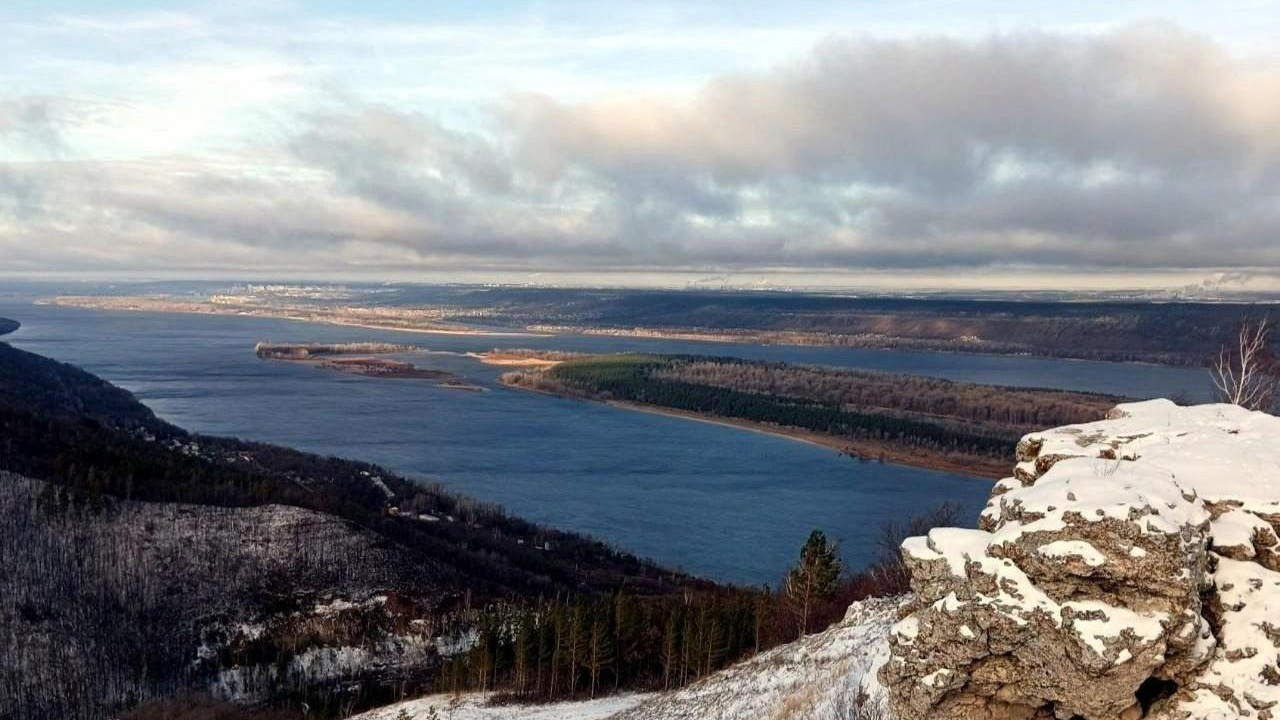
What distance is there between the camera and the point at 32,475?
6044cm

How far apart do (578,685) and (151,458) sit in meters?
51.8

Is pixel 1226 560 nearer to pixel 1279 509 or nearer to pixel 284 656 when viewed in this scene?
pixel 1279 509

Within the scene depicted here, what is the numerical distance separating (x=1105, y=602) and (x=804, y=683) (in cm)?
1037

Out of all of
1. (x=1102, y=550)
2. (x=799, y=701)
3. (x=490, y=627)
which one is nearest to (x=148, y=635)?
(x=490, y=627)

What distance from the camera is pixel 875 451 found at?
109m

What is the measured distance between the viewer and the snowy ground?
29.0 metres

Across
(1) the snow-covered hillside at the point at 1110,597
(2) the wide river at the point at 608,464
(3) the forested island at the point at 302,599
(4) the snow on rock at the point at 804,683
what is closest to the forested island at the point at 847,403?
(2) the wide river at the point at 608,464

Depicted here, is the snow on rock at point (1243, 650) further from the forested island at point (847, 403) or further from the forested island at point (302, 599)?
the forested island at point (847, 403)

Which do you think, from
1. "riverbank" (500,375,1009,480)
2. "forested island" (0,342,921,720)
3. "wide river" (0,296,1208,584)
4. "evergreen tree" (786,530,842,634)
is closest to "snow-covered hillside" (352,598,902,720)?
"forested island" (0,342,921,720)

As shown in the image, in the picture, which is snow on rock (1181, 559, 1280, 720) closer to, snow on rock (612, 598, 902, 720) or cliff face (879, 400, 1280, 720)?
cliff face (879, 400, 1280, 720)

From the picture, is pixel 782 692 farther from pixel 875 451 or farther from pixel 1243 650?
pixel 875 451

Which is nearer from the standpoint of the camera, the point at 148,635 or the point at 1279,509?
the point at 1279,509

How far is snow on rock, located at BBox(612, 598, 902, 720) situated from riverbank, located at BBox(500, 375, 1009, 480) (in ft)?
230

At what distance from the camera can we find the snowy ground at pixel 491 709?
2902cm
